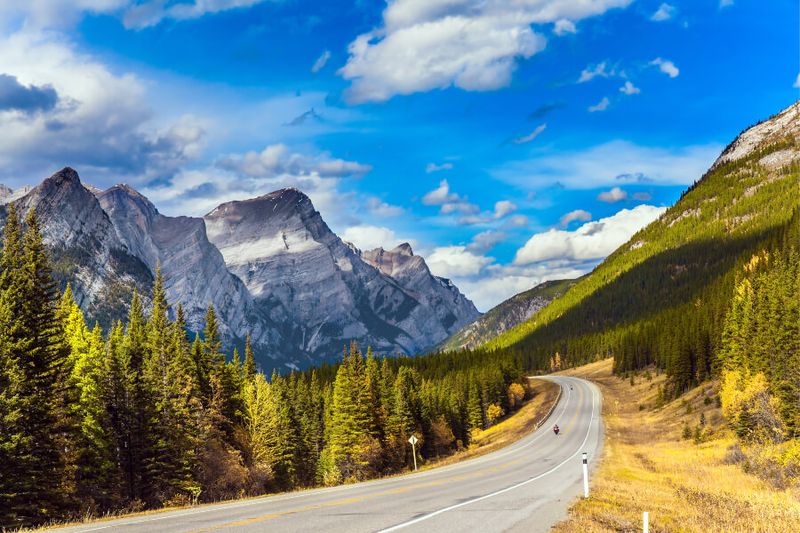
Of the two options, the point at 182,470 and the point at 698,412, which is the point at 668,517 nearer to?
the point at 182,470

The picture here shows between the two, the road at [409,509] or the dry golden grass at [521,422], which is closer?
the road at [409,509]

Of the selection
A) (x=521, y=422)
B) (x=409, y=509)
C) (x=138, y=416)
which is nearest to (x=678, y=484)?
(x=409, y=509)

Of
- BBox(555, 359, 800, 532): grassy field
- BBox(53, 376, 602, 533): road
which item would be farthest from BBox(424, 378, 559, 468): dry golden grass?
BBox(53, 376, 602, 533): road

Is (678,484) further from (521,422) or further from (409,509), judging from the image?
(521,422)

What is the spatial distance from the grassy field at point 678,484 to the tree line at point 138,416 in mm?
22015

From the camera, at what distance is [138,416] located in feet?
123

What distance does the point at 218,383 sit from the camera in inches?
2050

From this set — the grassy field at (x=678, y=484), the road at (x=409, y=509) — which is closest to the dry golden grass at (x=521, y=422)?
the grassy field at (x=678, y=484)

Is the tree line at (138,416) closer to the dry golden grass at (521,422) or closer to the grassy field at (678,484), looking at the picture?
the dry golden grass at (521,422)

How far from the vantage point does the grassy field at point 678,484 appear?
15.3 m

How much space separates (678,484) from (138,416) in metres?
31.0

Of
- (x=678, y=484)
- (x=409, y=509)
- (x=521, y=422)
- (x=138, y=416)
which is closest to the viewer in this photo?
(x=409, y=509)

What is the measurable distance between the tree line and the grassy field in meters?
22.0

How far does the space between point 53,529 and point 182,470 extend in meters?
26.1
